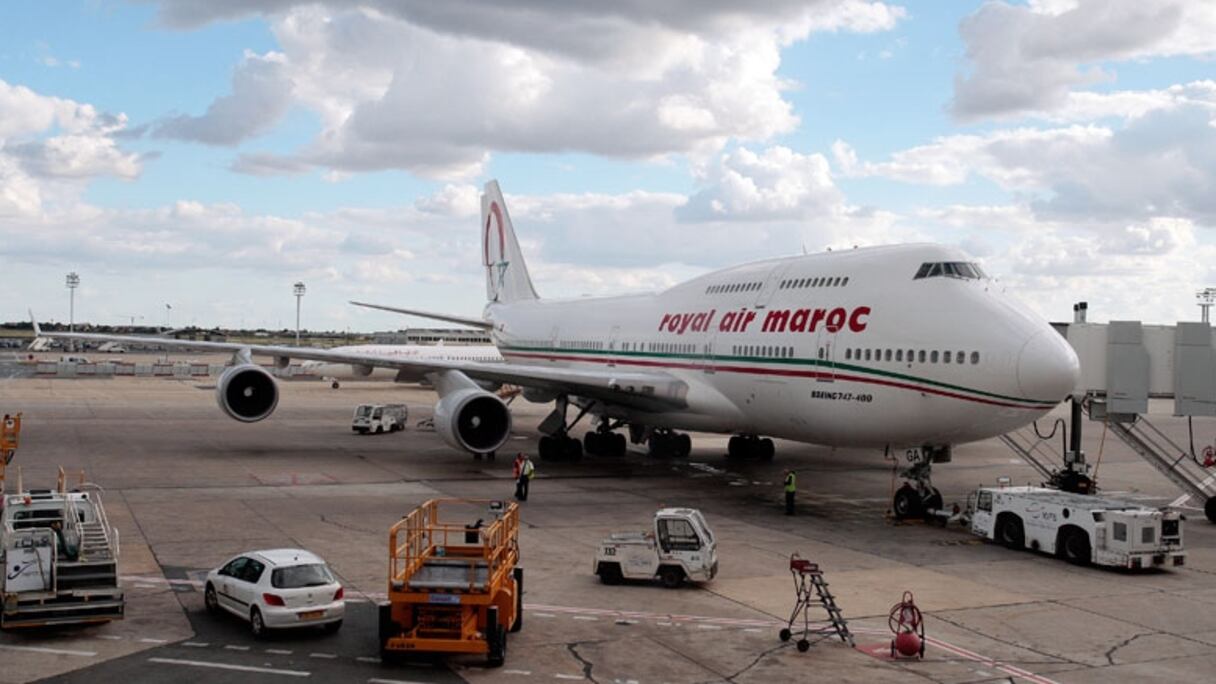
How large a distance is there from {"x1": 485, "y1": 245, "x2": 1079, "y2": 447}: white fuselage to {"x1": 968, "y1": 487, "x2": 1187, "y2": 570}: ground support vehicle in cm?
A: 163

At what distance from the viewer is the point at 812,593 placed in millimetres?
16906

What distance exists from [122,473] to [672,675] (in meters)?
22.5

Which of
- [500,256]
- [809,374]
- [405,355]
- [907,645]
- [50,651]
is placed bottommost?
[50,651]

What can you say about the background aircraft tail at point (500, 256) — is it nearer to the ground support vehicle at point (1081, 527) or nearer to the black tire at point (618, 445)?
the black tire at point (618, 445)

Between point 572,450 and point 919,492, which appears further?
point 572,450

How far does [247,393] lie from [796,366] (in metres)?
18.1

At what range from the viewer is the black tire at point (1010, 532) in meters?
22.0

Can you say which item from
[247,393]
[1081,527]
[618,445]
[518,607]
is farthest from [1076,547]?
[247,393]

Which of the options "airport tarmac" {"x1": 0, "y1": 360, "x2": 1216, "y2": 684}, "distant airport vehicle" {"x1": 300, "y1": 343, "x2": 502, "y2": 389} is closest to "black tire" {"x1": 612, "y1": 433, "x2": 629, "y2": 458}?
"airport tarmac" {"x1": 0, "y1": 360, "x2": 1216, "y2": 684}

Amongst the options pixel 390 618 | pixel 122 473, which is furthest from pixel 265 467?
pixel 390 618

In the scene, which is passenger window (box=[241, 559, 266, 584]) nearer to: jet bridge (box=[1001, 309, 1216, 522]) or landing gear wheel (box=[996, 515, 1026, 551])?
landing gear wheel (box=[996, 515, 1026, 551])

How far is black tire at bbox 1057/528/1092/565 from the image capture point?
808 inches

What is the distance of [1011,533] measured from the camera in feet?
72.9

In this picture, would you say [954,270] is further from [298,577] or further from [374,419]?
[374,419]
